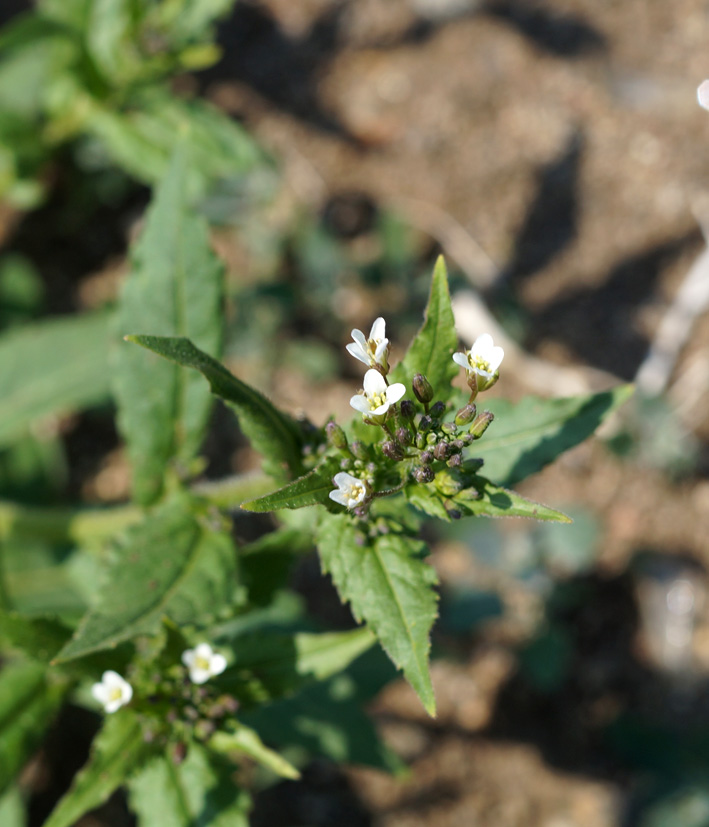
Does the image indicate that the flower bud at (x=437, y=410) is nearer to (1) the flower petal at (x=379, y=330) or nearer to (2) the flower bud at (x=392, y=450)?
(2) the flower bud at (x=392, y=450)

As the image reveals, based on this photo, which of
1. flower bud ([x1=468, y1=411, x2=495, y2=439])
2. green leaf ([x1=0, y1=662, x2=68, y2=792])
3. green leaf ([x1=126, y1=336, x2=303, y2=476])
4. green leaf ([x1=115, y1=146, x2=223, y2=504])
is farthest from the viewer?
green leaf ([x1=115, y1=146, x2=223, y2=504])

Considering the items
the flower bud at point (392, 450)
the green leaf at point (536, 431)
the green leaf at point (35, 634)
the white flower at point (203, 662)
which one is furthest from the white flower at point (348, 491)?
the green leaf at point (35, 634)

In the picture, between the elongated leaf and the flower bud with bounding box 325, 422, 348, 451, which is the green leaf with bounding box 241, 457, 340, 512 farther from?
the elongated leaf

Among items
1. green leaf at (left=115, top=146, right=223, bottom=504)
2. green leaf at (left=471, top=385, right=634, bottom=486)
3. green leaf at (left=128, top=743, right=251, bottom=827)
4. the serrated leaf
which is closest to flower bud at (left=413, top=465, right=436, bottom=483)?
the serrated leaf

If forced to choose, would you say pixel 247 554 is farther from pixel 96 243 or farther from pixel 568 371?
pixel 96 243

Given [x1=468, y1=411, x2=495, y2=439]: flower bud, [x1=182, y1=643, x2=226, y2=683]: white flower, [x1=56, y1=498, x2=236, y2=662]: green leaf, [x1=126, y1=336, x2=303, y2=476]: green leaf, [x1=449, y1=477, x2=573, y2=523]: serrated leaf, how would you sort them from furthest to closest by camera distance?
[x1=182, y1=643, x2=226, y2=683]: white flower, [x1=56, y1=498, x2=236, y2=662]: green leaf, [x1=468, y1=411, x2=495, y2=439]: flower bud, [x1=126, y1=336, x2=303, y2=476]: green leaf, [x1=449, y1=477, x2=573, y2=523]: serrated leaf

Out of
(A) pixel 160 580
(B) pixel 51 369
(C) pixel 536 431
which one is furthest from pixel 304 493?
(B) pixel 51 369

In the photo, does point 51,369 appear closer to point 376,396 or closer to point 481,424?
point 376,396

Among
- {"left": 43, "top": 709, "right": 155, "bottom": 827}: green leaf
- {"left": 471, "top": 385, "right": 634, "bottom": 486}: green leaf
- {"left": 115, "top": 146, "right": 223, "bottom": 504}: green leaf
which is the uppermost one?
{"left": 115, "top": 146, "right": 223, "bottom": 504}: green leaf
